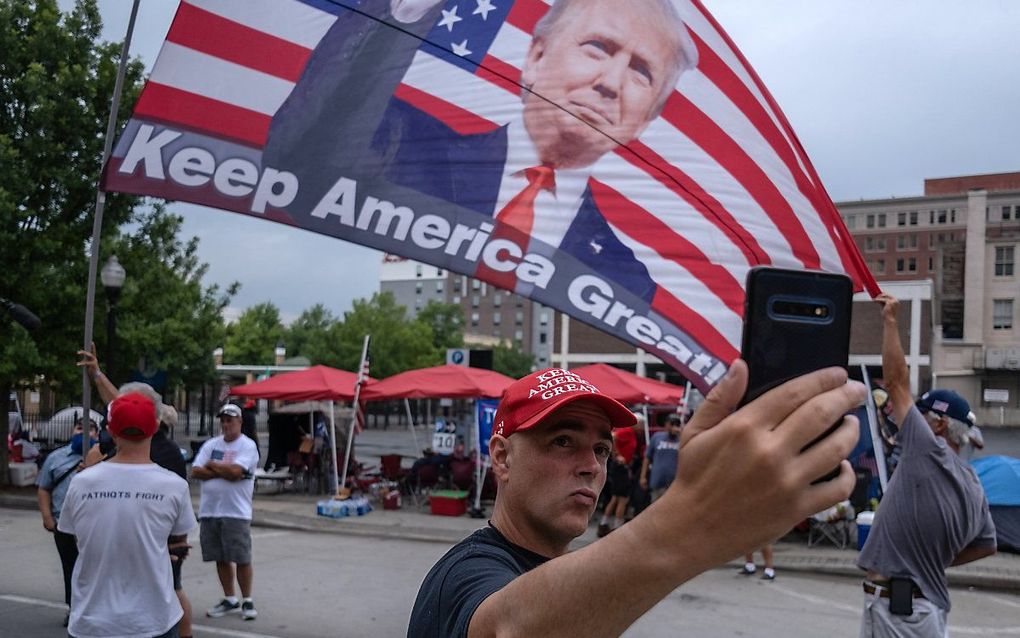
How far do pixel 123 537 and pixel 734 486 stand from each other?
382cm

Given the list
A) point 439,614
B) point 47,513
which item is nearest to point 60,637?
point 47,513

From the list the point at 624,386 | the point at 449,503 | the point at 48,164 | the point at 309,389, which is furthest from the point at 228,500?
the point at 624,386

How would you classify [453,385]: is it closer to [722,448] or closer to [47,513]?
[47,513]

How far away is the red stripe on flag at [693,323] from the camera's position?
400 cm

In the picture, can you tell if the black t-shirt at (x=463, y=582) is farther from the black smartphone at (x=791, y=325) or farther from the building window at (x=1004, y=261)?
the building window at (x=1004, y=261)

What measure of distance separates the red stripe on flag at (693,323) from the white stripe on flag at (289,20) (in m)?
2.12

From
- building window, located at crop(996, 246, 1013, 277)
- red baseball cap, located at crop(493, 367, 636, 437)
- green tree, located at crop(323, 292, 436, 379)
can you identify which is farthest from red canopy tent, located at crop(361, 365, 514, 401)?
building window, located at crop(996, 246, 1013, 277)

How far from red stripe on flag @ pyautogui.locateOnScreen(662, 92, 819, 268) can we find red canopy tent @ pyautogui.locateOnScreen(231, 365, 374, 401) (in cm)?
1321

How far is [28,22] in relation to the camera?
1572 centimetres

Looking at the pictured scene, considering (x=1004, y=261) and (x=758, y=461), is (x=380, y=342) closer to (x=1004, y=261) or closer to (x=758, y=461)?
(x=1004, y=261)

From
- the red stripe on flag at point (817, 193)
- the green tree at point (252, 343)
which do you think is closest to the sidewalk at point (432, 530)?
the red stripe on flag at point (817, 193)

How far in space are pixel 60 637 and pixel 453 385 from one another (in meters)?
9.36

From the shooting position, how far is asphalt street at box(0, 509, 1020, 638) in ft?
26.0

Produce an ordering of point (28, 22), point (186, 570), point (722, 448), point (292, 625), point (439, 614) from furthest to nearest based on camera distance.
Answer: point (28, 22) → point (186, 570) → point (292, 625) → point (439, 614) → point (722, 448)
